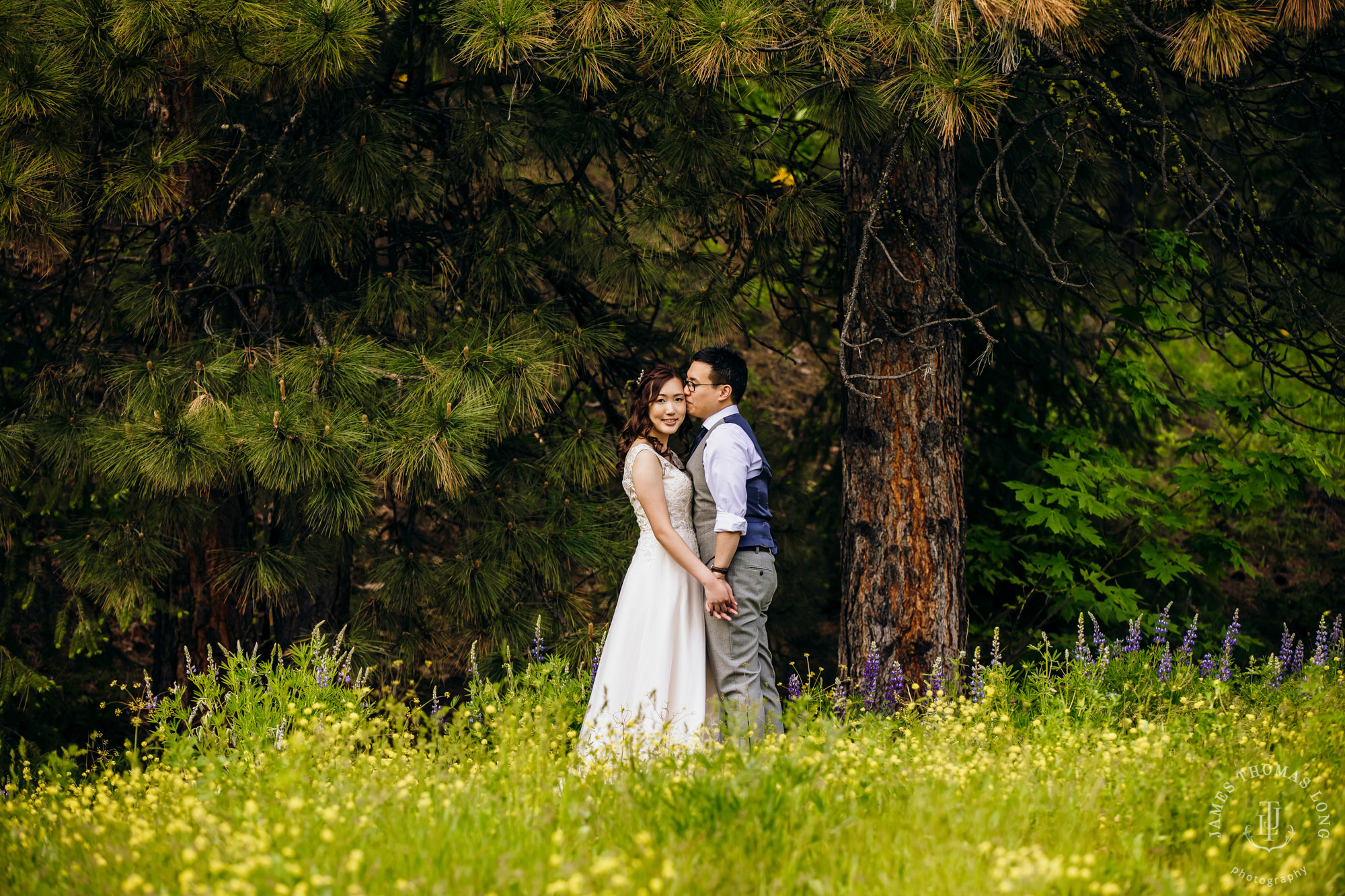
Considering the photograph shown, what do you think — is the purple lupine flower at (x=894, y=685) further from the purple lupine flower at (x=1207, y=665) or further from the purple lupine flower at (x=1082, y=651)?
the purple lupine flower at (x=1207, y=665)

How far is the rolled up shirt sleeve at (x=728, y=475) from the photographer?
3.80 metres

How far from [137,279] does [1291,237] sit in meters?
6.41

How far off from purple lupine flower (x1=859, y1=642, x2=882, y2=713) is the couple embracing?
58 centimetres

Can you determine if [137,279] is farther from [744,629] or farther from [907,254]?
[907,254]

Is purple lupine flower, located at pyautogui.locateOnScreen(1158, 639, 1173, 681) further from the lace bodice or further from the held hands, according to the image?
the lace bodice

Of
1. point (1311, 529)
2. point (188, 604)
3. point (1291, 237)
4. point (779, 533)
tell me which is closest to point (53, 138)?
point (188, 604)

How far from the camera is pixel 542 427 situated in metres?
4.74

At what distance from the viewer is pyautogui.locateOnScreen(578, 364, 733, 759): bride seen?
3818 mm

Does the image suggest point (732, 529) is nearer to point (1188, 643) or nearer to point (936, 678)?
point (936, 678)

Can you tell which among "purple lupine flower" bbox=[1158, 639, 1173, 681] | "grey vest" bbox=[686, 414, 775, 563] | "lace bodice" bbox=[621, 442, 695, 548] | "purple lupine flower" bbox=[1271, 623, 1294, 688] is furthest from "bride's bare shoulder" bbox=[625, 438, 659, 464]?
"purple lupine flower" bbox=[1271, 623, 1294, 688]

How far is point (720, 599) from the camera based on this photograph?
12.5ft

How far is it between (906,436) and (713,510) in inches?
51.8

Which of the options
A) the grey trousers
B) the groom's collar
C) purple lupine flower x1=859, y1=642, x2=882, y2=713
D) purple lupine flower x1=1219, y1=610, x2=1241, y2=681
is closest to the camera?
the grey trousers
